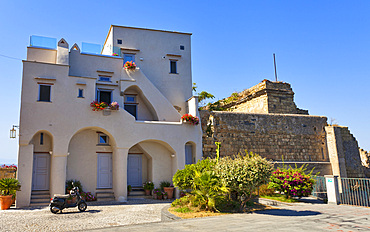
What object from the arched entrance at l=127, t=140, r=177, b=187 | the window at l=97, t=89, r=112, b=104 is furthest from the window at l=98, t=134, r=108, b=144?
the window at l=97, t=89, r=112, b=104

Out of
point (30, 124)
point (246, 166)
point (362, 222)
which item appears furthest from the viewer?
point (30, 124)

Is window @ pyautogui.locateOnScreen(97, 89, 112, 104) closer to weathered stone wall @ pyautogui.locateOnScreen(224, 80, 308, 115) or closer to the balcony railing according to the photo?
the balcony railing

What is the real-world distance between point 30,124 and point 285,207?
13150 mm

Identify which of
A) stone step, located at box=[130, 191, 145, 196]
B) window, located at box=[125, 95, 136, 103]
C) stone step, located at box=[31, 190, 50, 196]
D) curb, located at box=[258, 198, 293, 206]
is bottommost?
curb, located at box=[258, 198, 293, 206]

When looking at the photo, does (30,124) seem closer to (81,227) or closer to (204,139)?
(81,227)

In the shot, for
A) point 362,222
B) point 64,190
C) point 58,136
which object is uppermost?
point 58,136

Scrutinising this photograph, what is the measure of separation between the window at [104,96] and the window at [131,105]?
4.41ft

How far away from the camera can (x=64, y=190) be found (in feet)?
51.9

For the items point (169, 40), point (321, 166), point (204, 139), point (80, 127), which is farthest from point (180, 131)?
point (321, 166)

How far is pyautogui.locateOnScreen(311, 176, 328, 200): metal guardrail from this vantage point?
15.7m

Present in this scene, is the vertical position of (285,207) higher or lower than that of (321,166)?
lower

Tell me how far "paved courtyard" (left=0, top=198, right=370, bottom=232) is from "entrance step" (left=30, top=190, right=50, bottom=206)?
1.76 metres

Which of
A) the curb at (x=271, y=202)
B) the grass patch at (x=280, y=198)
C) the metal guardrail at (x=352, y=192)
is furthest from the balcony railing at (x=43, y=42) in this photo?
the metal guardrail at (x=352, y=192)

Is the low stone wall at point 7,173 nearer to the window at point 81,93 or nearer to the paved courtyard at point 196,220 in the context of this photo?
the paved courtyard at point 196,220
